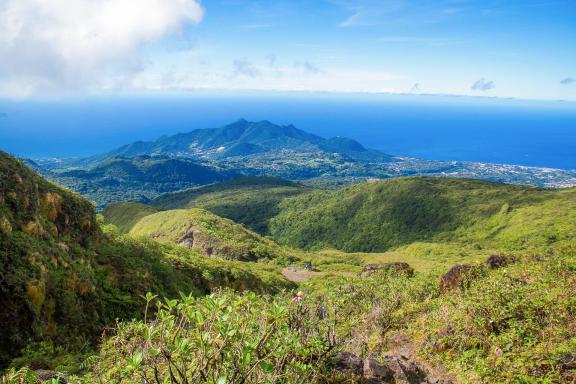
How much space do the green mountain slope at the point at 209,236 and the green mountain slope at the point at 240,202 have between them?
61.2m

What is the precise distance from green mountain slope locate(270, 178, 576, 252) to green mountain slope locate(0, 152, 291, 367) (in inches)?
3451

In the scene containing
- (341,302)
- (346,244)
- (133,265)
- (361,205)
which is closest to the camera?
(341,302)

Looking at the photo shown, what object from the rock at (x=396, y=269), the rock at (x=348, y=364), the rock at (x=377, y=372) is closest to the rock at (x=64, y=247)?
the rock at (x=348, y=364)

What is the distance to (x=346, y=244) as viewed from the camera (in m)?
113

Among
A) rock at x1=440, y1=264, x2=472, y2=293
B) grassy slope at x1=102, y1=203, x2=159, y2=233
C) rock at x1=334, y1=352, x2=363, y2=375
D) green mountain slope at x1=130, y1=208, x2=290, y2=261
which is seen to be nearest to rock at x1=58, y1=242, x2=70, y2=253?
rock at x1=334, y1=352, x2=363, y2=375

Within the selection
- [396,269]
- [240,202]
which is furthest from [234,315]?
[240,202]

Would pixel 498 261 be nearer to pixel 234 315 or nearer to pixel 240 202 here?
pixel 234 315

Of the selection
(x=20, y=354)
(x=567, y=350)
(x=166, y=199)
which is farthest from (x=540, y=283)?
(x=166, y=199)

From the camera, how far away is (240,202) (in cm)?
16125

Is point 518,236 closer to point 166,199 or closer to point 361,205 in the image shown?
point 361,205

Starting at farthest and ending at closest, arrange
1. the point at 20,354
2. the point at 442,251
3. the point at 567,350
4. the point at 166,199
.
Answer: the point at 166,199
the point at 442,251
the point at 20,354
the point at 567,350

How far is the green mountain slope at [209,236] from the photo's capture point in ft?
195

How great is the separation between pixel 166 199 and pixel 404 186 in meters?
121

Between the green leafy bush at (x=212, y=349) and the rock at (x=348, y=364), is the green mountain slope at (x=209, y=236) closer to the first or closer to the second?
the rock at (x=348, y=364)
